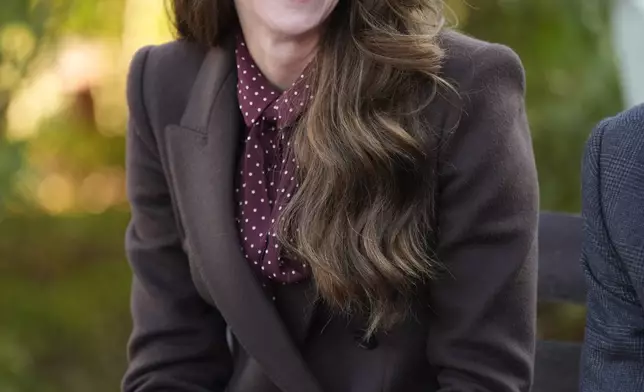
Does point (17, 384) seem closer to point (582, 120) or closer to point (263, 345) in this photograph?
point (263, 345)

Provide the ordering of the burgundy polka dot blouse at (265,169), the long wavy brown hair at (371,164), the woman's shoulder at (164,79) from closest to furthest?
the long wavy brown hair at (371,164), the burgundy polka dot blouse at (265,169), the woman's shoulder at (164,79)

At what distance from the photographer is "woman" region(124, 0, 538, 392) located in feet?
4.93

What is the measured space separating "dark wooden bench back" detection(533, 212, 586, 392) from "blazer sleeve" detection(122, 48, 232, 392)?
0.55 meters

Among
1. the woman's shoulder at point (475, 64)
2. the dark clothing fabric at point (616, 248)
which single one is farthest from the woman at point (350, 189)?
the dark clothing fabric at point (616, 248)

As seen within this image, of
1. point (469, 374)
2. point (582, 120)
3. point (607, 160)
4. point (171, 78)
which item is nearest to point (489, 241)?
point (469, 374)

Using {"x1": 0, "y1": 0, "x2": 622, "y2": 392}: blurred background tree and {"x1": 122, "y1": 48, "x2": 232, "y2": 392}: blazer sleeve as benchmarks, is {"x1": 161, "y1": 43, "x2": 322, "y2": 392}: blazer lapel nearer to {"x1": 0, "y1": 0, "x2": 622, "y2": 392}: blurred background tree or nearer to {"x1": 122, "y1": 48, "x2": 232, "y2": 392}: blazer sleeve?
{"x1": 122, "y1": 48, "x2": 232, "y2": 392}: blazer sleeve

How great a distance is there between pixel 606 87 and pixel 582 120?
4.0 inches

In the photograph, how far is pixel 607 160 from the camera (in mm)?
1259

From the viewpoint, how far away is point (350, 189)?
4.94 feet

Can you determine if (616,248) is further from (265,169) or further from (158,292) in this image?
(158,292)

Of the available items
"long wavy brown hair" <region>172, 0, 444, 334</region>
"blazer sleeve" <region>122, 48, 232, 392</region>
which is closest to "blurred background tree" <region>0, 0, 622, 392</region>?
"blazer sleeve" <region>122, 48, 232, 392</region>

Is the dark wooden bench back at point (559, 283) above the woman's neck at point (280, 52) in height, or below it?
below

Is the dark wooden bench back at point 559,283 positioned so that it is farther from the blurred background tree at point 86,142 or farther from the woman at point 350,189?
the blurred background tree at point 86,142

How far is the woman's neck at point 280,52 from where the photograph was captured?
1600mm
